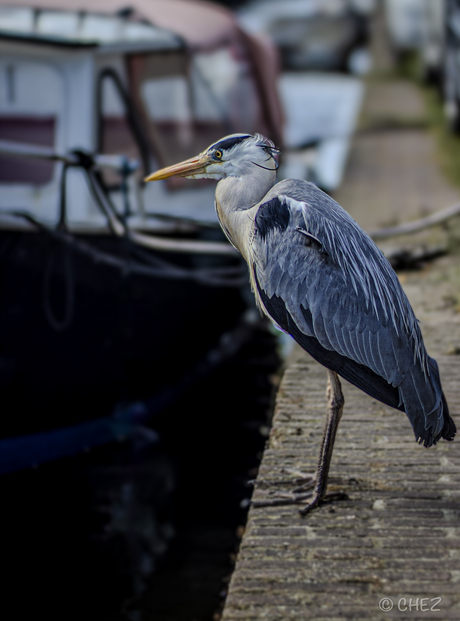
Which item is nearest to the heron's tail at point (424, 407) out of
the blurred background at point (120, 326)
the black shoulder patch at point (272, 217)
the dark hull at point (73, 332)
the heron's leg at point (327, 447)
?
the heron's leg at point (327, 447)

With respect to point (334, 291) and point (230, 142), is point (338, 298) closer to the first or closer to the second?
point (334, 291)

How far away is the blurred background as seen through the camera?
15.8ft

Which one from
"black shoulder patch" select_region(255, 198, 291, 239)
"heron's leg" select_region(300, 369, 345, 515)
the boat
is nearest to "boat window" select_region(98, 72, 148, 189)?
the boat

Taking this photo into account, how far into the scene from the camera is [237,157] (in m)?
3.11

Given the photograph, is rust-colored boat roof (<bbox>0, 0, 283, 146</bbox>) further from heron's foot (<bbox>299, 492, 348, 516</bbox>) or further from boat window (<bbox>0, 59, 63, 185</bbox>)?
heron's foot (<bbox>299, 492, 348, 516</bbox>)

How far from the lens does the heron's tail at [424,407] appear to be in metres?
2.86

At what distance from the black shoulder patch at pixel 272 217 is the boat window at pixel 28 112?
11.4 feet

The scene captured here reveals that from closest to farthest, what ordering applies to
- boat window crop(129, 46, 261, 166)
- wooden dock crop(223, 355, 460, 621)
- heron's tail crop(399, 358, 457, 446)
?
wooden dock crop(223, 355, 460, 621), heron's tail crop(399, 358, 457, 446), boat window crop(129, 46, 261, 166)

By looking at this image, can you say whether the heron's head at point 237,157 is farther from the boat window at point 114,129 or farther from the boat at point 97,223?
the boat window at point 114,129

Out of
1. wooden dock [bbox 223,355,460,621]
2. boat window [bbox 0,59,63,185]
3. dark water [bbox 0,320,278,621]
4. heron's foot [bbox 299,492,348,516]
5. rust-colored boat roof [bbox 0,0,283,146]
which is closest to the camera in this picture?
wooden dock [bbox 223,355,460,621]

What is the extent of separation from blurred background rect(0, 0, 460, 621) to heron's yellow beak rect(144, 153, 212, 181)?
187 centimetres

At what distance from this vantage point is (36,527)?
5.00 meters

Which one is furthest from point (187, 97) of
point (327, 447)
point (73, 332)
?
point (327, 447)

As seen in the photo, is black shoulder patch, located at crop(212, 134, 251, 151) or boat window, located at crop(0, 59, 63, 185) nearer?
black shoulder patch, located at crop(212, 134, 251, 151)
